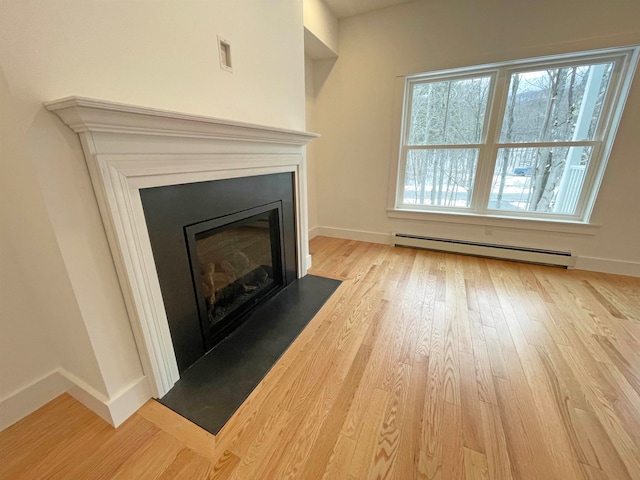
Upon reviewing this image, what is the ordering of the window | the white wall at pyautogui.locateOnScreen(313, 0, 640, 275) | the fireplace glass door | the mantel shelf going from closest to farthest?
the mantel shelf < the fireplace glass door < the white wall at pyautogui.locateOnScreen(313, 0, 640, 275) < the window

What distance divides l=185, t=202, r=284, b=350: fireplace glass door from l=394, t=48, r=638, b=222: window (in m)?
1.94

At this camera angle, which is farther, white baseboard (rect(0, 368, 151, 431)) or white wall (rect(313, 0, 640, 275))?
white wall (rect(313, 0, 640, 275))

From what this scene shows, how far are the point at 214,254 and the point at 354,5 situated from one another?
9.56ft

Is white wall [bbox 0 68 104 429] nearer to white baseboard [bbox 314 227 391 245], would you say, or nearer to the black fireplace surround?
the black fireplace surround

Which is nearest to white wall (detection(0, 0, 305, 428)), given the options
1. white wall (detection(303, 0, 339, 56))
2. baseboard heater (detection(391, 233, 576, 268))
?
white wall (detection(303, 0, 339, 56))

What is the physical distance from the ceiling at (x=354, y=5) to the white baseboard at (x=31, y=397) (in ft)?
11.9

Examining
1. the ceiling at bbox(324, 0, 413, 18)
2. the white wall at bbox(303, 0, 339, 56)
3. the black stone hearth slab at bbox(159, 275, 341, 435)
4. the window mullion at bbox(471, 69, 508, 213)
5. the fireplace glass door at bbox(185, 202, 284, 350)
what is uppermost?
the ceiling at bbox(324, 0, 413, 18)

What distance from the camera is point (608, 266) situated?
251 cm

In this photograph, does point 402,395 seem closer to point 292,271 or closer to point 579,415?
point 579,415

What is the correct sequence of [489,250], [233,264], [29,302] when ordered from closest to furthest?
[29,302] → [233,264] → [489,250]

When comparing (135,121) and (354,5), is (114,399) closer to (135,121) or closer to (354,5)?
(135,121)

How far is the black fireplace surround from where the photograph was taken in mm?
1197

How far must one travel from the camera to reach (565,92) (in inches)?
94.8

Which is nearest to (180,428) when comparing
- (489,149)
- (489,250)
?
(489,250)
